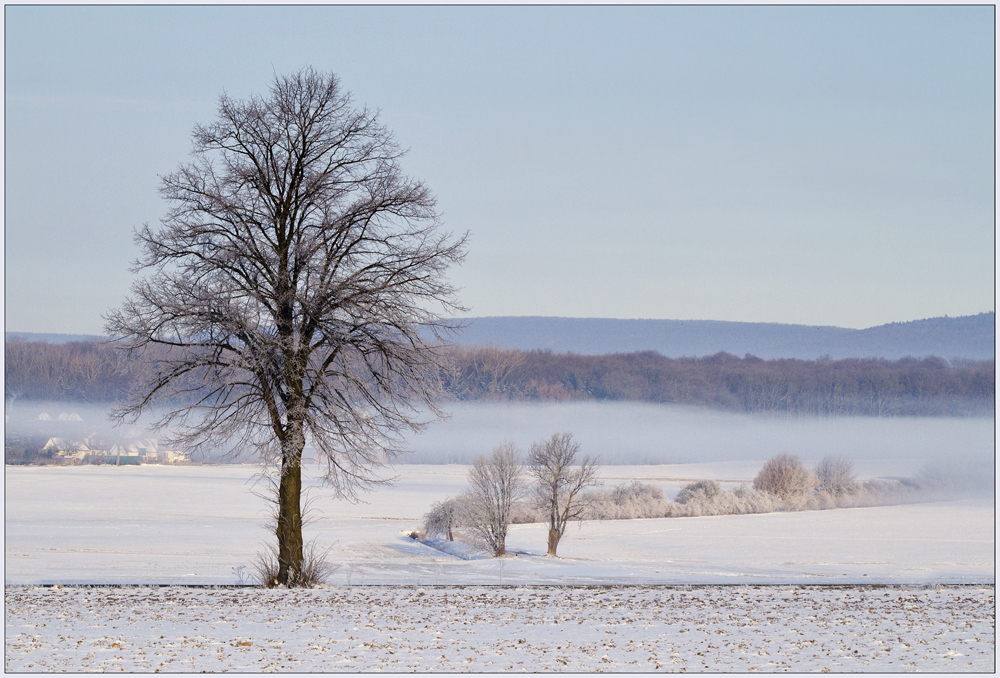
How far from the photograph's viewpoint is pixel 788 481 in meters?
73.6

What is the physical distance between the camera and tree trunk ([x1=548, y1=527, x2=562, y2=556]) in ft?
141

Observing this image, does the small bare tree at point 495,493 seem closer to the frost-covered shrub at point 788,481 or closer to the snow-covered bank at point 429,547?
the snow-covered bank at point 429,547

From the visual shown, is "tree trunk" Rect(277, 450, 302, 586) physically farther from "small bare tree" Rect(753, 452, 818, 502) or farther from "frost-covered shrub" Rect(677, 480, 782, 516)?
"small bare tree" Rect(753, 452, 818, 502)

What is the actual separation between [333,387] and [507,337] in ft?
396

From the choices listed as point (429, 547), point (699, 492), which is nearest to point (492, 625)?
point (429, 547)

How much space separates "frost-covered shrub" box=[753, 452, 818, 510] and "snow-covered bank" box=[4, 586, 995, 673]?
184 feet

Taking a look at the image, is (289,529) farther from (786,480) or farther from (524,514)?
(786,480)

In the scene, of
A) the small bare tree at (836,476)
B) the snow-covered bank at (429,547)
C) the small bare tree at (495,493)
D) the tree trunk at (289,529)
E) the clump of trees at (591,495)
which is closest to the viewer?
the tree trunk at (289,529)

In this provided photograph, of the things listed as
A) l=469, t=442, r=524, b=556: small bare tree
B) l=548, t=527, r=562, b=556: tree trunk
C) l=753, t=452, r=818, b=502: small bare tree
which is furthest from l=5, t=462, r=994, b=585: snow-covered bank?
l=753, t=452, r=818, b=502: small bare tree

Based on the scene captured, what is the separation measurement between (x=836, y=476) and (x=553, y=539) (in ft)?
133

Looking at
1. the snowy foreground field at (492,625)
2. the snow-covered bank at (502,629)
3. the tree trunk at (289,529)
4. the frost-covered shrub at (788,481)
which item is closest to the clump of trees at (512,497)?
the snowy foreground field at (492,625)

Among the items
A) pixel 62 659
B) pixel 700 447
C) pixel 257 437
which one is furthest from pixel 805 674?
pixel 700 447

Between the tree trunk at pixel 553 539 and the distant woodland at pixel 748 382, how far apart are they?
158ft

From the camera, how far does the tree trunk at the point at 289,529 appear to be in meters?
16.6
